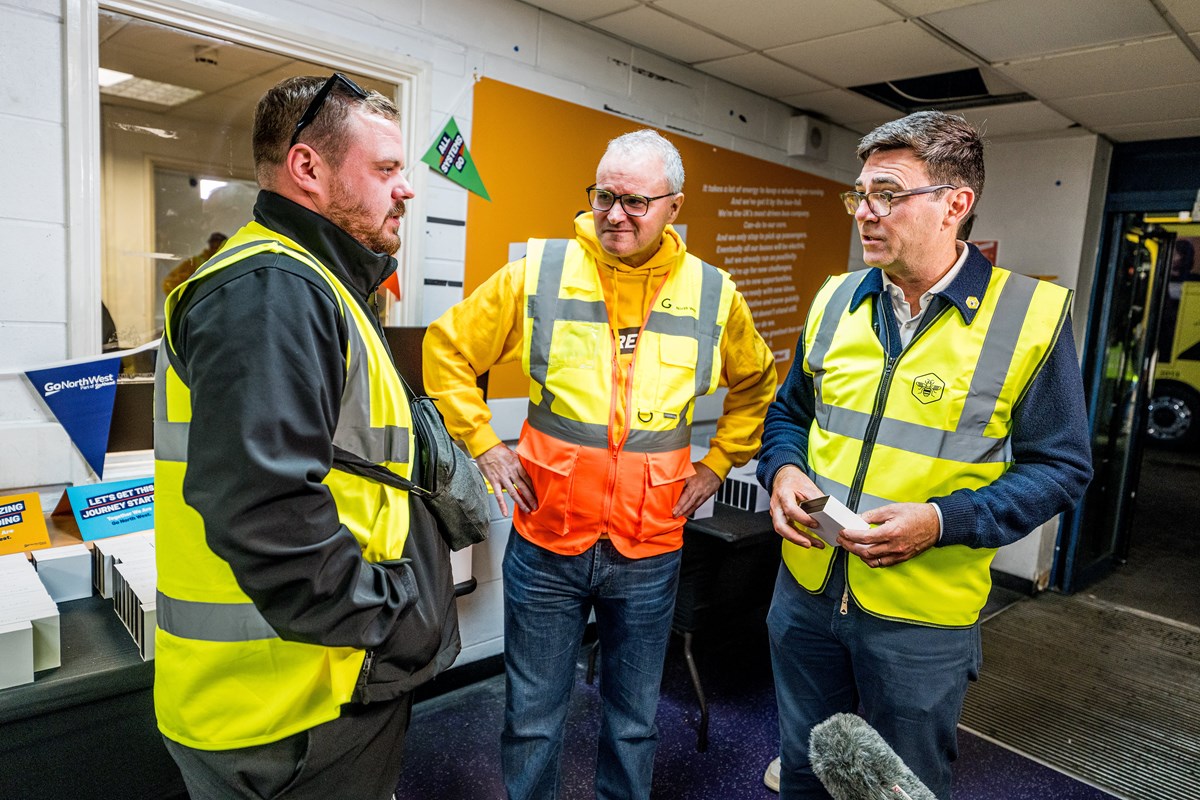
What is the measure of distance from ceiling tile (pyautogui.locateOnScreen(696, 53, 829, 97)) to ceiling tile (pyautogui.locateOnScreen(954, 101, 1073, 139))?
0.80 m

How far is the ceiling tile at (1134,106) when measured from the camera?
2965mm

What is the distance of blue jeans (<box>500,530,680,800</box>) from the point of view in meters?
1.69

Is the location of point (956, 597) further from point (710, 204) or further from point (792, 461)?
point (710, 204)

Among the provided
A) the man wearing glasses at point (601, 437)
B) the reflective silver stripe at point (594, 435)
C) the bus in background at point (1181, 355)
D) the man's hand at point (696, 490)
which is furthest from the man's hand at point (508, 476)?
the bus in background at point (1181, 355)

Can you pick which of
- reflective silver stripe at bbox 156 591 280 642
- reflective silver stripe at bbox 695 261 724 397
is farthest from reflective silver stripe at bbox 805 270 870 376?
reflective silver stripe at bbox 156 591 280 642

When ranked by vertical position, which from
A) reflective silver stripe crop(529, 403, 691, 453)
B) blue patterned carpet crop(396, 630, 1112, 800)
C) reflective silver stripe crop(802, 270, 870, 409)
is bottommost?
blue patterned carpet crop(396, 630, 1112, 800)

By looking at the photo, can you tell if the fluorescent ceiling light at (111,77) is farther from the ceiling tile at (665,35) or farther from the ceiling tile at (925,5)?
the ceiling tile at (925,5)

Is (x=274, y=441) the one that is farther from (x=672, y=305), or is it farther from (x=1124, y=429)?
(x=1124, y=429)

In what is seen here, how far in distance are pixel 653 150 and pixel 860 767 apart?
54.5 inches


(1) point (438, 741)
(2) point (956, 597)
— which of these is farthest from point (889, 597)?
(1) point (438, 741)

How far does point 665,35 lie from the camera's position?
2.73 metres

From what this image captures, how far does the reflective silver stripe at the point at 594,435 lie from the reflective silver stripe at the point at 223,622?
826 millimetres

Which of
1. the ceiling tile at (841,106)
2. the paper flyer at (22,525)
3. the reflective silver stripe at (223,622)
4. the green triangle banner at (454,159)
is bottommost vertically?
the paper flyer at (22,525)

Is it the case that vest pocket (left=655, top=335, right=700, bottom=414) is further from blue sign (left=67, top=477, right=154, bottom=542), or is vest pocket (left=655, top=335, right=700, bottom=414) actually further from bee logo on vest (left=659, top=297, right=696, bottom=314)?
blue sign (left=67, top=477, right=154, bottom=542)
